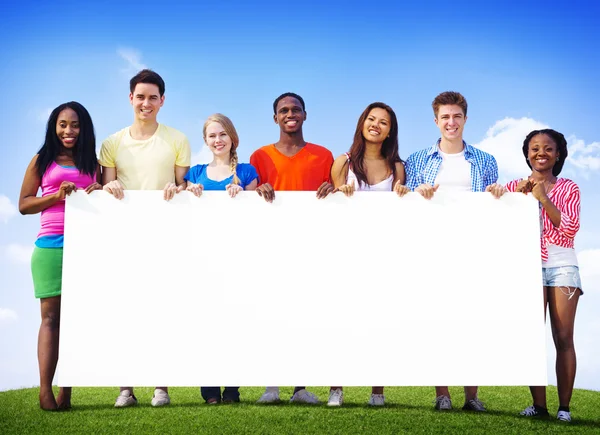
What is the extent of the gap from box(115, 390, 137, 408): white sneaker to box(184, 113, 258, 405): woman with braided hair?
2.18 meters

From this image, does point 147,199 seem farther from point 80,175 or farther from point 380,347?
point 380,347

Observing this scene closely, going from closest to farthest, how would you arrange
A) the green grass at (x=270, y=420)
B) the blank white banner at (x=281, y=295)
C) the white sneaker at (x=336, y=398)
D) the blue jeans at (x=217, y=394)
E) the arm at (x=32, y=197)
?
the green grass at (x=270, y=420) < the blank white banner at (x=281, y=295) < the arm at (x=32, y=197) < the white sneaker at (x=336, y=398) < the blue jeans at (x=217, y=394)

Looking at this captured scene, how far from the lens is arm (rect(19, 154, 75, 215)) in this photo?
5816mm

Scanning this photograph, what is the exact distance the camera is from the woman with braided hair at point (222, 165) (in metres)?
5.89

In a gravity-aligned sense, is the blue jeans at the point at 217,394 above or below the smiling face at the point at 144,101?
below

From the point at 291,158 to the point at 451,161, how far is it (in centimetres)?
147

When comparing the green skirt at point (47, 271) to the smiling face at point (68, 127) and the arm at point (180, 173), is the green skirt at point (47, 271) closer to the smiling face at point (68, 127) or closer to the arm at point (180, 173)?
the smiling face at point (68, 127)

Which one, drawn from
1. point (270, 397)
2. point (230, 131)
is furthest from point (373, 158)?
point (270, 397)

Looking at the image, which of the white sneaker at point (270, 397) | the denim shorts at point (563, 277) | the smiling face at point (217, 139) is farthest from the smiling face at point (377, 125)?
the white sneaker at point (270, 397)

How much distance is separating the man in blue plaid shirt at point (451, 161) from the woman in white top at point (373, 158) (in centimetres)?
19

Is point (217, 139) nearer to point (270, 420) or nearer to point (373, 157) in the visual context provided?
point (373, 157)

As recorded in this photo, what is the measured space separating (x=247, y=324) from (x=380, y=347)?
3.73 ft

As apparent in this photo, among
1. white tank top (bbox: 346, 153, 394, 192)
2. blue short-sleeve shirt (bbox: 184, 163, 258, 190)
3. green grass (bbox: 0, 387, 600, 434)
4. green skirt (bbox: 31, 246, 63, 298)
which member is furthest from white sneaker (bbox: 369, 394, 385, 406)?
green skirt (bbox: 31, 246, 63, 298)

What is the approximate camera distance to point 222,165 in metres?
5.97
